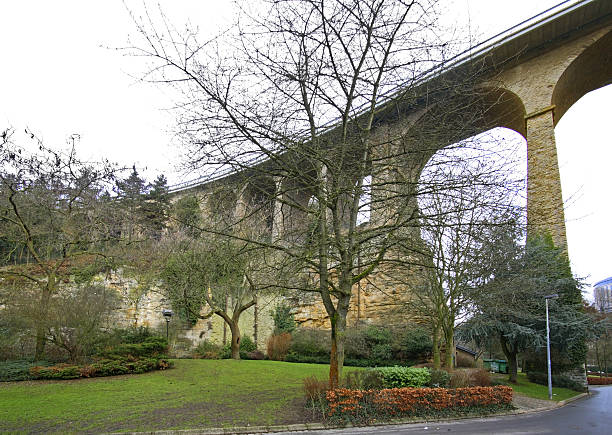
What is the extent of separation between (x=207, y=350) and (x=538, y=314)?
16.4m

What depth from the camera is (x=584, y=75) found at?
18719 millimetres

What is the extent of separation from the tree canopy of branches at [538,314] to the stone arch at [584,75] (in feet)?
23.6

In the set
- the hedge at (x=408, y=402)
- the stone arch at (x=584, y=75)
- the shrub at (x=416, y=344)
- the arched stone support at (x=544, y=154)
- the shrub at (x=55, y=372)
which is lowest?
the shrub at (x=55, y=372)

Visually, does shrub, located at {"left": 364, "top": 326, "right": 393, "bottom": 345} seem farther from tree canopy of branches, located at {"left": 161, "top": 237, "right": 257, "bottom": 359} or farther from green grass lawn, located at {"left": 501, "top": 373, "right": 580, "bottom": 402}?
tree canopy of branches, located at {"left": 161, "top": 237, "right": 257, "bottom": 359}

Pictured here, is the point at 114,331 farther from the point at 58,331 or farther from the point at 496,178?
the point at 496,178

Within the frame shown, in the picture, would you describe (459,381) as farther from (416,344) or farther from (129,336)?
(129,336)

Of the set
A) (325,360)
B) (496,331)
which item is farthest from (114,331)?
(496,331)

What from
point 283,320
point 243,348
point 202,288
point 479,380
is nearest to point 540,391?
point 479,380

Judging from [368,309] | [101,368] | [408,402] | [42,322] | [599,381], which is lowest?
[599,381]

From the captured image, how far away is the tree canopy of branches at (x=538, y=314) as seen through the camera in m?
15.0

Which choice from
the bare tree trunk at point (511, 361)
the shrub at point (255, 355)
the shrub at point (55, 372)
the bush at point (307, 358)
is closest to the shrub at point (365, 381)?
the shrub at point (55, 372)

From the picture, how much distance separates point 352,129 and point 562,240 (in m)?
13.7

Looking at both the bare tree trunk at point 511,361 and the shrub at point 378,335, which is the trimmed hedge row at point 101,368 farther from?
the bare tree trunk at point 511,361

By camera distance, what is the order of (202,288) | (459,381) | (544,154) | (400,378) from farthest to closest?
(544,154) < (202,288) < (459,381) < (400,378)
